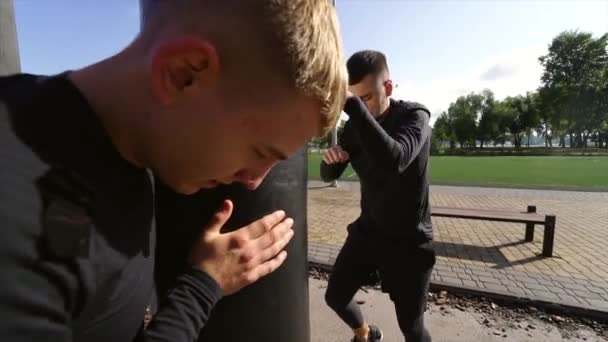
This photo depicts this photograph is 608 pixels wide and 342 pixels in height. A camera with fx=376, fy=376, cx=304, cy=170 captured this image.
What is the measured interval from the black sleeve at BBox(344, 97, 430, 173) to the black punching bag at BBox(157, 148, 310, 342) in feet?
1.71

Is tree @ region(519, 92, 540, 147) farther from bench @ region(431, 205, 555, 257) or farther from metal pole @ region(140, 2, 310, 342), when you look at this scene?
metal pole @ region(140, 2, 310, 342)

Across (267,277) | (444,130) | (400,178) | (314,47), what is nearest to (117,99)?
(314,47)

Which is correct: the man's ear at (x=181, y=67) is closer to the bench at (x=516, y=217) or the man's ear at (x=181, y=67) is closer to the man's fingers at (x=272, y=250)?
the man's fingers at (x=272, y=250)

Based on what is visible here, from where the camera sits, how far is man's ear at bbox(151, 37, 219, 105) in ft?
2.67

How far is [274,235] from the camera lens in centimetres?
133

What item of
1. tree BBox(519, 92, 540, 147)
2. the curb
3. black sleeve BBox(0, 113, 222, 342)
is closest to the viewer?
black sleeve BBox(0, 113, 222, 342)

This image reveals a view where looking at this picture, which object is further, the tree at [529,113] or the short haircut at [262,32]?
the tree at [529,113]

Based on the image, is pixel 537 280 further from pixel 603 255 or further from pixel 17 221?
pixel 17 221

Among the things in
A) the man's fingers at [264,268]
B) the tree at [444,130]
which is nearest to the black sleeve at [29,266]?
the man's fingers at [264,268]

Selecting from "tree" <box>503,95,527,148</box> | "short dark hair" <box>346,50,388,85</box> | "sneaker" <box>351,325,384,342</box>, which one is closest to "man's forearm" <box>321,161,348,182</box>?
"short dark hair" <box>346,50,388,85</box>

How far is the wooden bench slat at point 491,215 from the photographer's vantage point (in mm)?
5785

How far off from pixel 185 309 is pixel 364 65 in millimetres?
1878

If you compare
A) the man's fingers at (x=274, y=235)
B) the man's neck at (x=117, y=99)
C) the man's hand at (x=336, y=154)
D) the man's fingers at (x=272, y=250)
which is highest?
the man's neck at (x=117, y=99)

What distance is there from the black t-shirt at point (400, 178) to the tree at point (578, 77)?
2612 inches
